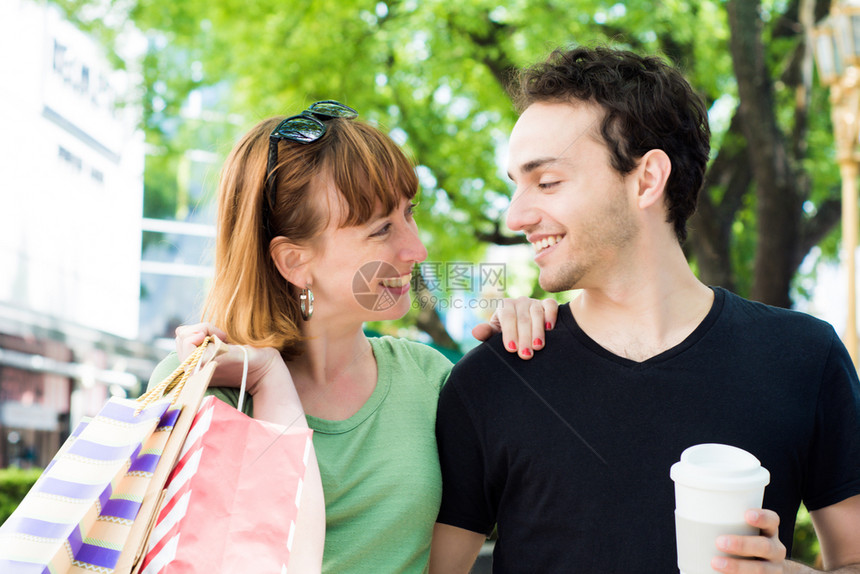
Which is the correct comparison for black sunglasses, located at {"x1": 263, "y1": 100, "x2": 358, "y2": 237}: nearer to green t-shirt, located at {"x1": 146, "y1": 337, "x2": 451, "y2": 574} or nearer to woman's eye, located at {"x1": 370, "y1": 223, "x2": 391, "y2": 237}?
woman's eye, located at {"x1": 370, "y1": 223, "x2": 391, "y2": 237}

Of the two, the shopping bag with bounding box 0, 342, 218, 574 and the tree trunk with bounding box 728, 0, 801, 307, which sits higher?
the tree trunk with bounding box 728, 0, 801, 307

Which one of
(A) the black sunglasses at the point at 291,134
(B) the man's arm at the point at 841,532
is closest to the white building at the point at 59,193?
(A) the black sunglasses at the point at 291,134

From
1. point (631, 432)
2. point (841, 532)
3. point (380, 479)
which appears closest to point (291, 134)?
point (380, 479)

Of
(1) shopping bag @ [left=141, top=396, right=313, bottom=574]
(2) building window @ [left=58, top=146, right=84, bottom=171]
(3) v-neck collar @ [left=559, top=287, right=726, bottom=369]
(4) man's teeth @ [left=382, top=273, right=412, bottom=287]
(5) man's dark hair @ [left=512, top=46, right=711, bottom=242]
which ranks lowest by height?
(1) shopping bag @ [left=141, top=396, right=313, bottom=574]

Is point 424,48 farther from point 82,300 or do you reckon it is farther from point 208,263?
point 82,300

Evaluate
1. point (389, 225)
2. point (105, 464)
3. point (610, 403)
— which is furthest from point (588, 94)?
point (105, 464)

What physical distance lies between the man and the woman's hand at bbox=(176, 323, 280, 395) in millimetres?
520

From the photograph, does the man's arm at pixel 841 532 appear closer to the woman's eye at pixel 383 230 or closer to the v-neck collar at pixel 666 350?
the v-neck collar at pixel 666 350

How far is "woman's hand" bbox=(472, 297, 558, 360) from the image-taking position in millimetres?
2115

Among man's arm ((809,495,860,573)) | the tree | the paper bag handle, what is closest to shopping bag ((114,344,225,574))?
Answer: the paper bag handle

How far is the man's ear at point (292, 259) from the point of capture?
2.24 m

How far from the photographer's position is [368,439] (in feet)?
6.83

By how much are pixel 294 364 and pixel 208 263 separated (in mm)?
481

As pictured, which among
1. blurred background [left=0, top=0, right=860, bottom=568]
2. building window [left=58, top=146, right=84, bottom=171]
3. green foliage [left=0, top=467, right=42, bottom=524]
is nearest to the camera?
blurred background [left=0, top=0, right=860, bottom=568]
